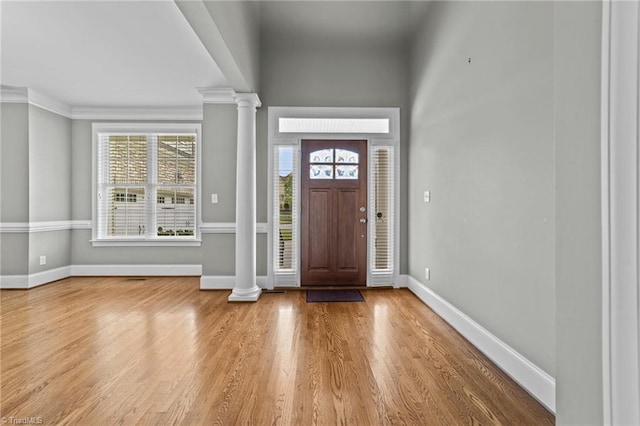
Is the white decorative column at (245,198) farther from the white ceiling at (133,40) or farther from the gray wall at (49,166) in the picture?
the gray wall at (49,166)

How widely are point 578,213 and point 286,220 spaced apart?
3.94 meters

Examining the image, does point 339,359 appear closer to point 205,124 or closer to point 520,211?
point 520,211

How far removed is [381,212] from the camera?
4.55m

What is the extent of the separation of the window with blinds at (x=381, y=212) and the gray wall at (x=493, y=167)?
807 millimetres

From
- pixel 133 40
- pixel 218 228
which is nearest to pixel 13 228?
pixel 218 228

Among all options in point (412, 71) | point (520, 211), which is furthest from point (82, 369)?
point (412, 71)

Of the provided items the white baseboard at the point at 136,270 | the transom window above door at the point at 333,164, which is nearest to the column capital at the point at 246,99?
the transom window above door at the point at 333,164

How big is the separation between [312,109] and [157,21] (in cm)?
198

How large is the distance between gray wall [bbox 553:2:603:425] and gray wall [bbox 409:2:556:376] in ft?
4.39

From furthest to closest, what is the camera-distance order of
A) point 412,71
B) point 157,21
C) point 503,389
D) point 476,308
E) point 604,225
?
point 412,71, point 157,21, point 476,308, point 503,389, point 604,225

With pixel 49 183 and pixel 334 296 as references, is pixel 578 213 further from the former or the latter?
pixel 49 183

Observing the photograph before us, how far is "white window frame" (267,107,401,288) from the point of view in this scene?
438 centimetres

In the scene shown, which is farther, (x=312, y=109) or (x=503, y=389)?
(x=312, y=109)

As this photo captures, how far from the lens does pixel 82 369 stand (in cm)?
225
